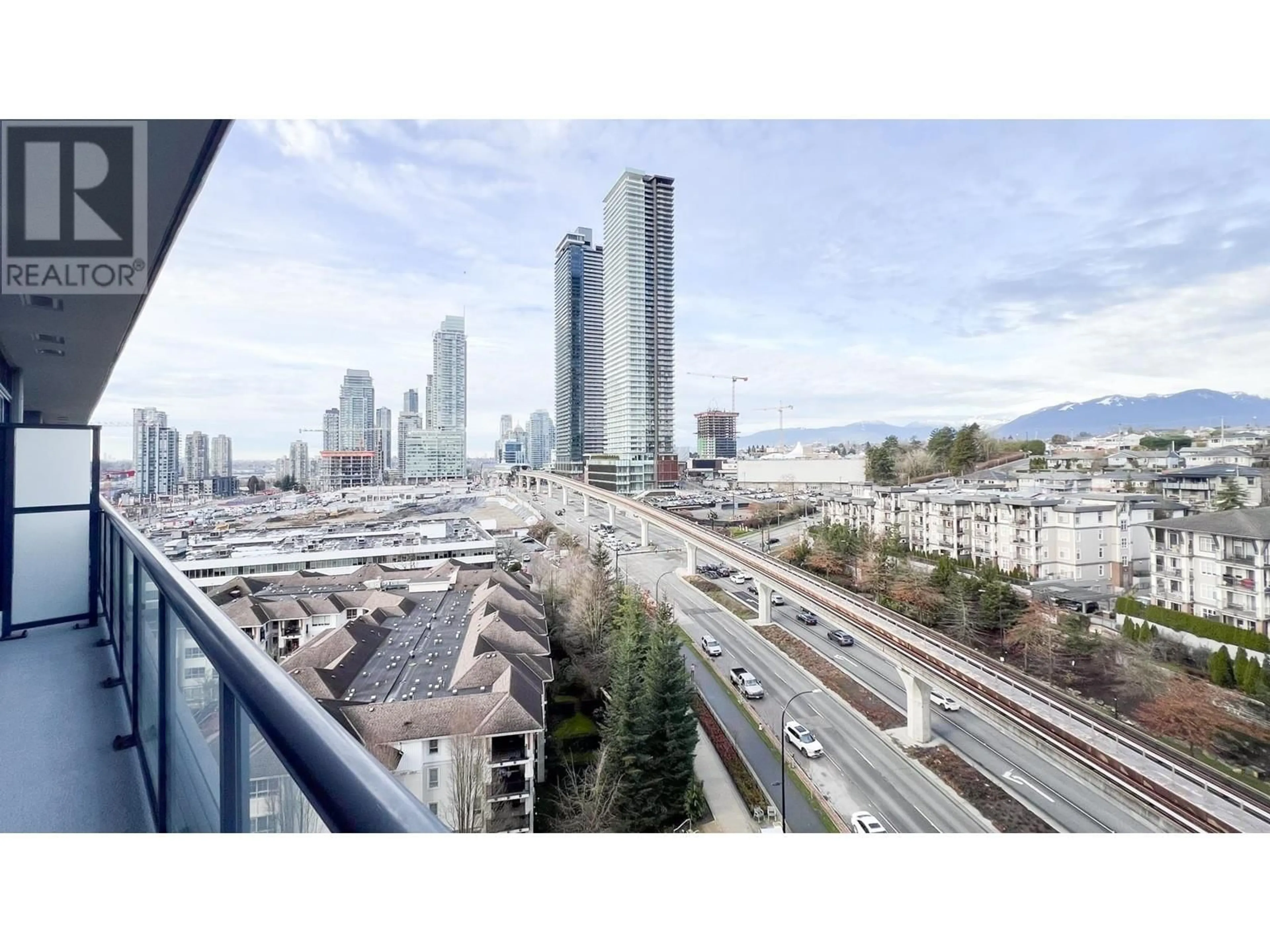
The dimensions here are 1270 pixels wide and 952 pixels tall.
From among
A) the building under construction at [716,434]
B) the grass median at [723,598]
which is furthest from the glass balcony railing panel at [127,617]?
the building under construction at [716,434]

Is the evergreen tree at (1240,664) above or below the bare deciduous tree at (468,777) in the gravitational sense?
above

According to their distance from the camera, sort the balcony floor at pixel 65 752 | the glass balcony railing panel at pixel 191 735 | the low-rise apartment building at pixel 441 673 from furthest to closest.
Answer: the low-rise apartment building at pixel 441 673, the balcony floor at pixel 65 752, the glass balcony railing panel at pixel 191 735

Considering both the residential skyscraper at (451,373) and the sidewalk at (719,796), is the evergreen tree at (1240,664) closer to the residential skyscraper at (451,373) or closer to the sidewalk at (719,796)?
the sidewalk at (719,796)

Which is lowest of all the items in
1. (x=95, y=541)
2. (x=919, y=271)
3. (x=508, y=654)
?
(x=508, y=654)

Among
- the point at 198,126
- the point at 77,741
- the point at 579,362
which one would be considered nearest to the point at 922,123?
the point at 198,126

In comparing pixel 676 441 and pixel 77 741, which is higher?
pixel 676 441

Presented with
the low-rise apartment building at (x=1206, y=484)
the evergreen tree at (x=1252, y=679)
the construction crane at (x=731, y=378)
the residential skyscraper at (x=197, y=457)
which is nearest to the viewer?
the evergreen tree at (x=1252, y=679)

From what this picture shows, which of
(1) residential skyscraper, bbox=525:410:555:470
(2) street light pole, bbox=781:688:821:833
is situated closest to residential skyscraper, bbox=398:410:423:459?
(1) residential skyscraper, bbox=525:410:555:470
